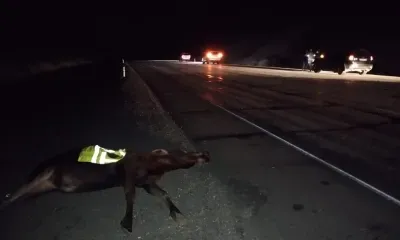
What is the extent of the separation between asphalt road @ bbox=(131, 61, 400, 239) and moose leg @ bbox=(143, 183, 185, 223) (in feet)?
2.17

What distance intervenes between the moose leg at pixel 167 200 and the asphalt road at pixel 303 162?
66 cm

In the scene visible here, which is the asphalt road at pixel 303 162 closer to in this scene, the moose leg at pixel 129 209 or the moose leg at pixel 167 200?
the moose leg at pixel 167 200

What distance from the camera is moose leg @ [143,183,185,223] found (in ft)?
12.8

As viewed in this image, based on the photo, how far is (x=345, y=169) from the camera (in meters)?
5.51

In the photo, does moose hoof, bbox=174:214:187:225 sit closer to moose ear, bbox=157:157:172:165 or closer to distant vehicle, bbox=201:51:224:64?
moose ear, bbox=157:157:172:165

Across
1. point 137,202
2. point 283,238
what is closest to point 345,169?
point 283,238

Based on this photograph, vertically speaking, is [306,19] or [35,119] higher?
[306,19]

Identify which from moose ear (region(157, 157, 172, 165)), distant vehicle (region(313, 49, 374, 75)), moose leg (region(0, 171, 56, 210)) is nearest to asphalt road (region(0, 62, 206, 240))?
moose leg (region(0, 171, 56, 210))

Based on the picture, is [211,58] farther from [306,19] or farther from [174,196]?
[174,196]

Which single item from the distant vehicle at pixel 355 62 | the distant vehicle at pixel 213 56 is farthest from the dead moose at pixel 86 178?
the distant vehicle at pixel 213 56

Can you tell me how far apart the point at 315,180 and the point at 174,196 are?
2088 millimetres

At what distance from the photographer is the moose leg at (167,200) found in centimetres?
389

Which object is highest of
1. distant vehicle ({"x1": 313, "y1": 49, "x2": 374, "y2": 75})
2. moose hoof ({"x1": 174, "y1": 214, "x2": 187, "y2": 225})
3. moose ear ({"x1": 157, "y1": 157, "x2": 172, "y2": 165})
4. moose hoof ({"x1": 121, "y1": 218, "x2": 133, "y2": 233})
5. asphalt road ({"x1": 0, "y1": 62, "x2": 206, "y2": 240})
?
distant vehicle ({"x1": 313, "y1": 49, "x2": 374, "y2": 75})

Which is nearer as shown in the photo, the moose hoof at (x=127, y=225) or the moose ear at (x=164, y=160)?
the moose hoof at (x=127, y=225)
